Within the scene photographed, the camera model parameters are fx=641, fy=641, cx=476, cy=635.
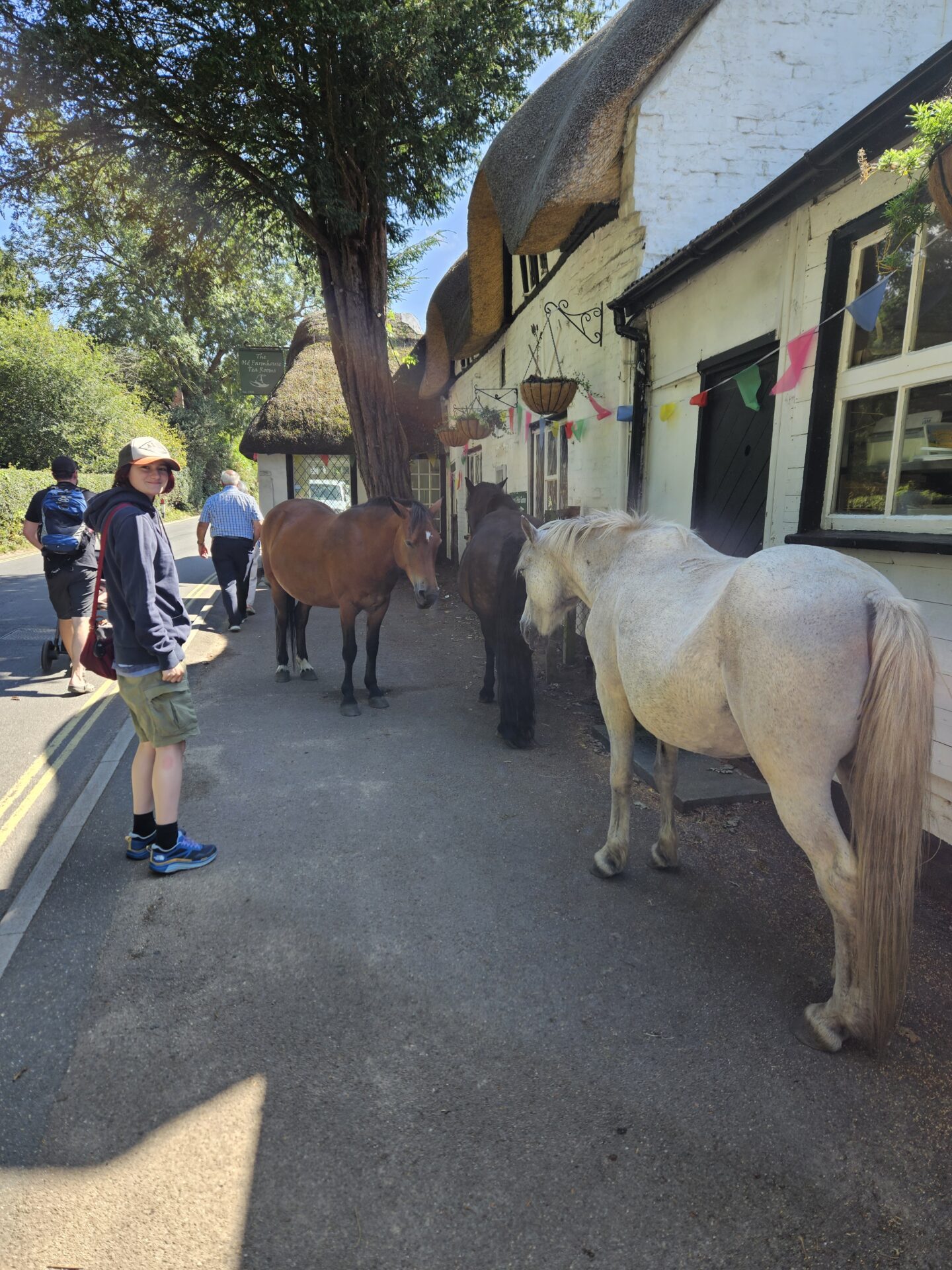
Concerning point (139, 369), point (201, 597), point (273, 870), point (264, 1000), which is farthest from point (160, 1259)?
point (139, 369)

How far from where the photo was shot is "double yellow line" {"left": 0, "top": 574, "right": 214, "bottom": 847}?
12.7ft

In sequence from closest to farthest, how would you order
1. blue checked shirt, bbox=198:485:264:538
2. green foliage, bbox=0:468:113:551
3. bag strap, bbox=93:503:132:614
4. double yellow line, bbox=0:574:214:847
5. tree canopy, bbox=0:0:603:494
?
bag strap, bbox=93:503:132:614 < double yellow line, bbox=0:574:214:847 < tree canopy, bbox=0:0:603:494 < blue checked shirt, bbox=198:485:264:538 < green foliage, bbox=0:468:113:551

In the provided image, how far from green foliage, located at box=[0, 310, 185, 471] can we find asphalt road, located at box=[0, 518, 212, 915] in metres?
24.7

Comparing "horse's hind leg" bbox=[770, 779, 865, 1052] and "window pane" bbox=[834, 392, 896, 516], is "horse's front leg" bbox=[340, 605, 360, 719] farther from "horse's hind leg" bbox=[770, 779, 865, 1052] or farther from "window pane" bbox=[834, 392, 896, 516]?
"horse's hind leg" bbox=[770, 779, 865, 1052]

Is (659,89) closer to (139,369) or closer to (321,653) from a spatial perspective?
(321,653)

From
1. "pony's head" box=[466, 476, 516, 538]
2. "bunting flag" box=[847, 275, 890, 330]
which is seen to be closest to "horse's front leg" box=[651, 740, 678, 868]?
"bunting flag" box=[847, 275, 890, 330]

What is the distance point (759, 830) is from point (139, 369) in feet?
148

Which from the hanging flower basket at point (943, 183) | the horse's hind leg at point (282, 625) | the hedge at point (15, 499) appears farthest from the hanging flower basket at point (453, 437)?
the hedge at point (15, 499)

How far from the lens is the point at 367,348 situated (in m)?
10.3

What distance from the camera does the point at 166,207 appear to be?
10.6 meters

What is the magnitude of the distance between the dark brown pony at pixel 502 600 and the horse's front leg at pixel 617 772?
57.6 inches

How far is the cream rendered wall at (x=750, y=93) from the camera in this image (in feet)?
18.9

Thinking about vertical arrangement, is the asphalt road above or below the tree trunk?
below

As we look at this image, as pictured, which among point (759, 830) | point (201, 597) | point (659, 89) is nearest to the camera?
point (759, 830)
